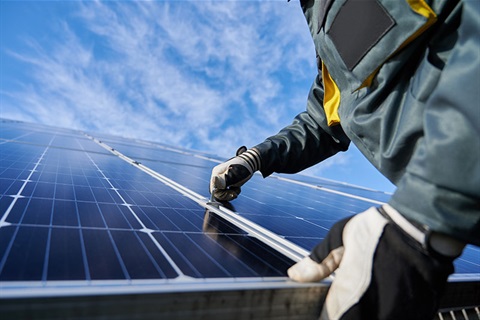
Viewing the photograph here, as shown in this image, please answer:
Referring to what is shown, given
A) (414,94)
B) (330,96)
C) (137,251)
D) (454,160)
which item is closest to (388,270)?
(454,160)

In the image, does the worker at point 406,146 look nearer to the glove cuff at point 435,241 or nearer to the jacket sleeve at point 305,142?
the glove cuff at point 435,241

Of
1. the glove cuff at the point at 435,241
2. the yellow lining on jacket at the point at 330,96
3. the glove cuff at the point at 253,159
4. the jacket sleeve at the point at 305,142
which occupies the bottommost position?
the glove cuff at the point at 435,241

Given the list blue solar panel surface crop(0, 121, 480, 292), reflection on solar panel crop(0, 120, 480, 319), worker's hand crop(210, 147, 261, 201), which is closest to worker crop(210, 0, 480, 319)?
reflection on solar panel crop(0, 120, 480, 319)

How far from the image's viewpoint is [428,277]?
3.67 feet

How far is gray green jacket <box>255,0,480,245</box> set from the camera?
1.06 meters

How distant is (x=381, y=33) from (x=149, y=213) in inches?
72.1

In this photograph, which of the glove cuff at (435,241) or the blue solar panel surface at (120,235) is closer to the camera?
the glove cuff at (435,241)

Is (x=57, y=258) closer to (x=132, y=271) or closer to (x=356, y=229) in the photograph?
(x=132, y=271)

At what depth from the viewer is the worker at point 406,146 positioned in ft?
3.49

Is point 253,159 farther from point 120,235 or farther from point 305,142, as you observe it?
point 120,235

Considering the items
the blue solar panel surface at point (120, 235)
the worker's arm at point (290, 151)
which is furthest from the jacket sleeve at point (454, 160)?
the worker's arm at point (290, 151)

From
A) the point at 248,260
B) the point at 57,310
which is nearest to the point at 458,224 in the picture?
the point at 248,260

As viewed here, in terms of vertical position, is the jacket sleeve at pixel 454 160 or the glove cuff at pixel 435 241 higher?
the jacket sleeve at pixel 454 160

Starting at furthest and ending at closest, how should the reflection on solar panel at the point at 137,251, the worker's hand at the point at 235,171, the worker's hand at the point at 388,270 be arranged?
the worker's hand at the point at 235,171 < the worker's hand at the point at 388,270 < the reflection on solar panel at the point at 137,251
